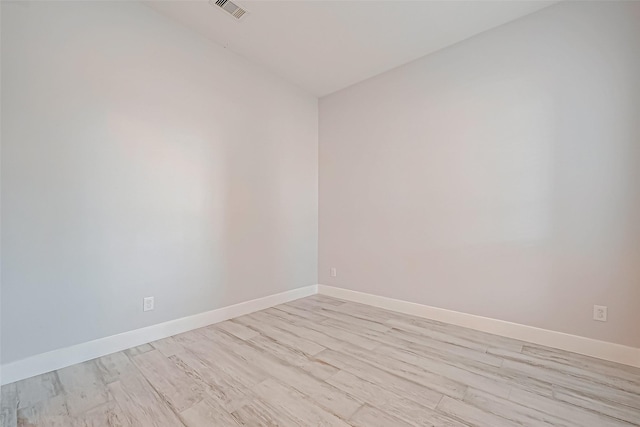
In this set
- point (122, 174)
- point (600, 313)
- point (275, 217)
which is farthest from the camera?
point (275, 217)

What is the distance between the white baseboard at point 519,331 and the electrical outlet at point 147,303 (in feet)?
7.29

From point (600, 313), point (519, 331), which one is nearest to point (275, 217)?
point (519, 331)

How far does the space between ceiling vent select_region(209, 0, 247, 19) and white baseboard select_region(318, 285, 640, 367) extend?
3124 mm

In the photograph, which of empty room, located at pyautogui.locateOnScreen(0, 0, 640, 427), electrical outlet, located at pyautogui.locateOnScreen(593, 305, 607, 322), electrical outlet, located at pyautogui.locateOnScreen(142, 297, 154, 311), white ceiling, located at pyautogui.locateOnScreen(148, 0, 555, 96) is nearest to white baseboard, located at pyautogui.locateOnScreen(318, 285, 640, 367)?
empty room, located at pyautogui.locateOnScreen(0, 0, 640, 427)

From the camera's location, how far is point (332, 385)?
172 centimetres

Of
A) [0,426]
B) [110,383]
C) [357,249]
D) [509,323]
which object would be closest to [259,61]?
[357,249]

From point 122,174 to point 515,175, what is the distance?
10.7 ft

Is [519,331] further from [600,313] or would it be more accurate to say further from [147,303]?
[147,303]

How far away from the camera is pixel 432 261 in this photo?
2879mm

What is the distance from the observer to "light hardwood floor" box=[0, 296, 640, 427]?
144 centimetres

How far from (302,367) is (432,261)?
170 centimetres

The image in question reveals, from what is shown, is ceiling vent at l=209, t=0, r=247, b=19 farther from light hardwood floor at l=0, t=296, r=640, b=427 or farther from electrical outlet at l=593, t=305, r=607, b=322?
electrical outlet at l=593, t=305, r=607, b=322

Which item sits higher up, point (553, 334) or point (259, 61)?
point (259, 61)

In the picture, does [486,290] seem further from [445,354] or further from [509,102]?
[509,102]
